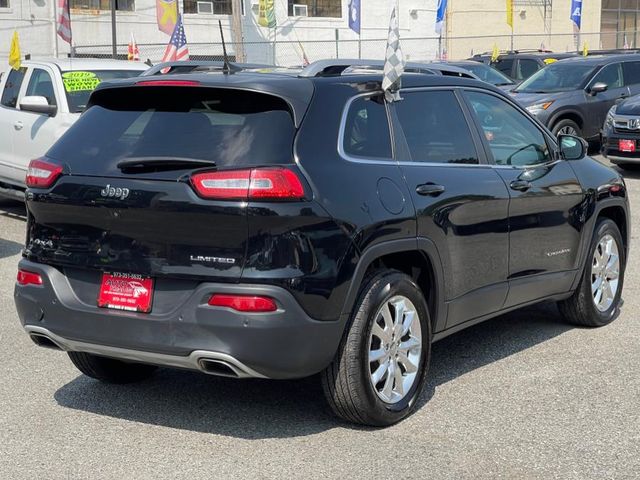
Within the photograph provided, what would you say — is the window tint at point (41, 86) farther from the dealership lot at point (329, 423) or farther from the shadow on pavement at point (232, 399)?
the shadow on pavement at point (232, 399)

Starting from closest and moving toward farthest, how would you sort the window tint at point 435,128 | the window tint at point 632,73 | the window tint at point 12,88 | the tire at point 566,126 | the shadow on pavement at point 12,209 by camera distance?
the window tint at point 435,128
the window tint at point 12,88
the shadow on pavement at point 12,209
the tire at point 566,126
the window tint at point 632,73

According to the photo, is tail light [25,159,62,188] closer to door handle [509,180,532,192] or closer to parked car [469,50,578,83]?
door handle [509,180,532,192]

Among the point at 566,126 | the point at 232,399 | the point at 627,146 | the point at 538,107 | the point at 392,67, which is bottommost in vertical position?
the point at 232,399

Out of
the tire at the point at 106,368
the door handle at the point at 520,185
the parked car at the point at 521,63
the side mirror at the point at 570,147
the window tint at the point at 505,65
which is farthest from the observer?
the window tint at the point at 505,65

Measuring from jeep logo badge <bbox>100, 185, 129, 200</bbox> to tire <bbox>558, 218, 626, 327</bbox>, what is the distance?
11.2 feet

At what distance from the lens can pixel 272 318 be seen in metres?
4.58

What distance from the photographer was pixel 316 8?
44.2 m

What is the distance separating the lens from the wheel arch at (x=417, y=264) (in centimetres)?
498

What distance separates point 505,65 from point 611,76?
7.45 meters

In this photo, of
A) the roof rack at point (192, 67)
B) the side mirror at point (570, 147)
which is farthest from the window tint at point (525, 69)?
the roof rack at point (192, 67)

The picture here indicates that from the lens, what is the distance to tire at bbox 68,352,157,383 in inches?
226

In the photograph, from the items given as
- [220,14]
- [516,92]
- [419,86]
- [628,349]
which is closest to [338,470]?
[419,86]

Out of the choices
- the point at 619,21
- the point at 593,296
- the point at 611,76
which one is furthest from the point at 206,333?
the point at 619,21

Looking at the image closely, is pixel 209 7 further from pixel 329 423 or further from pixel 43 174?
pixel 329 423
